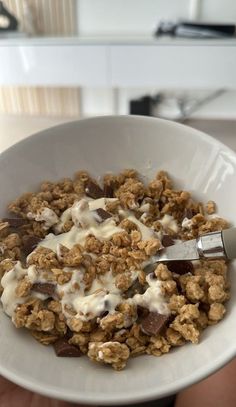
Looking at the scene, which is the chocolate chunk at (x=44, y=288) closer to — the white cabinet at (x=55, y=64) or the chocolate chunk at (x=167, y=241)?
the chocolate chunk at (x=167, y=241)

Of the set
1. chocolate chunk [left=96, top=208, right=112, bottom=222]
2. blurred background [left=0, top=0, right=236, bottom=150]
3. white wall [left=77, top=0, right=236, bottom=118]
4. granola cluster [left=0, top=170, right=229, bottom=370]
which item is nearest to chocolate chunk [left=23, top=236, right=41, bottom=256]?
granola cluster [left=0, top=170, right=229, bottom=370]

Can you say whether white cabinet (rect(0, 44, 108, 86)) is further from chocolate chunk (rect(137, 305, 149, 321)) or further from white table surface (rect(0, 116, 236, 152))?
chocolate chunk (rect(137, 305, 149, 321))

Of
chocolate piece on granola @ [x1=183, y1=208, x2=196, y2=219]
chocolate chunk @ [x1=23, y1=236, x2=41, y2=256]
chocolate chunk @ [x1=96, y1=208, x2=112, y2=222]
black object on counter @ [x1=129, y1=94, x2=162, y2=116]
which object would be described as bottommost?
black object on counter @ [x1=129, y1=94, x2=162, y2=116]

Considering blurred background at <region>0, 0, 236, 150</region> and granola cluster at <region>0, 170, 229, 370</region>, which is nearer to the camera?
granola cluster at <region>0, 170, 229, 370</region>

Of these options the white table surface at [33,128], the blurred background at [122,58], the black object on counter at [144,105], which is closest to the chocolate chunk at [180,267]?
the white table surface at [33,128]

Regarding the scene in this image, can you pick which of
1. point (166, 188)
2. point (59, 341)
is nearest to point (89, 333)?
point (59, 341)

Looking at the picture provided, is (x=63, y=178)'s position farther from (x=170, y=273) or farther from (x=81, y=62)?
(x=81, y=62)

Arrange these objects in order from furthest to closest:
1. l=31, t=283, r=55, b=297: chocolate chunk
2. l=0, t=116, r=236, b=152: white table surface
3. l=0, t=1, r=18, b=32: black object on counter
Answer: l=0, t=1, r=18, b=32: black object on counter, l=0, t=116, r=236, b=152: white table surface, l=31, t=283, r=55, b=297: chocolate chunk

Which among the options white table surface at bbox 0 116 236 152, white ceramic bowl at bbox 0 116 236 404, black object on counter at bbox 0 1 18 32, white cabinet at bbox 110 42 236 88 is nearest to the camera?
white ceramic bowl at bbox 0 116 236 404
